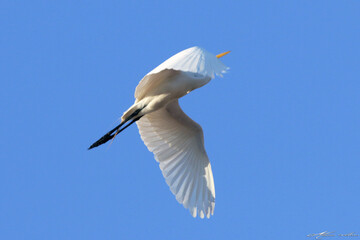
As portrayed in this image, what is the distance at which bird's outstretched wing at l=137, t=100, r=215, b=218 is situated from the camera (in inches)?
340

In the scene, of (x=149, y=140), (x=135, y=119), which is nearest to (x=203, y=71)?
(x=135, y=119)

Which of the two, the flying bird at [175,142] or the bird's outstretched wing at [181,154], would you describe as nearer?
the flying bird at [175,142]

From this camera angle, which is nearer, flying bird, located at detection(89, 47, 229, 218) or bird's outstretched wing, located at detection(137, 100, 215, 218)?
Result: flying bird, located at detection(89, 47, 229, 218)

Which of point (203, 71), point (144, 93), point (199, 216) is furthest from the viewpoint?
point (199, 216)

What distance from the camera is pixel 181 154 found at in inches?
351

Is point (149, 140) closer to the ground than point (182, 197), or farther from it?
farther from it

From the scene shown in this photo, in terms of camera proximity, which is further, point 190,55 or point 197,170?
point 197,170

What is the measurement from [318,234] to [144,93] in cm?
296

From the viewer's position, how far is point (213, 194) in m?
8.71

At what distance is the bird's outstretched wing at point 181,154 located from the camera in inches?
340

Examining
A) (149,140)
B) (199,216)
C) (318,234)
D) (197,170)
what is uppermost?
(149,140)

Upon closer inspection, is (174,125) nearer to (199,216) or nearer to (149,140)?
(149,140)

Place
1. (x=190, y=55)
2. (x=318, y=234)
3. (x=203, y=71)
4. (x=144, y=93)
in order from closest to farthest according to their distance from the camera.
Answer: (x=203, y=71), (x=190, y=55), (x=318, y=234), (x=144, y=93)

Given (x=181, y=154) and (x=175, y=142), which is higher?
(x=175, y=142)
